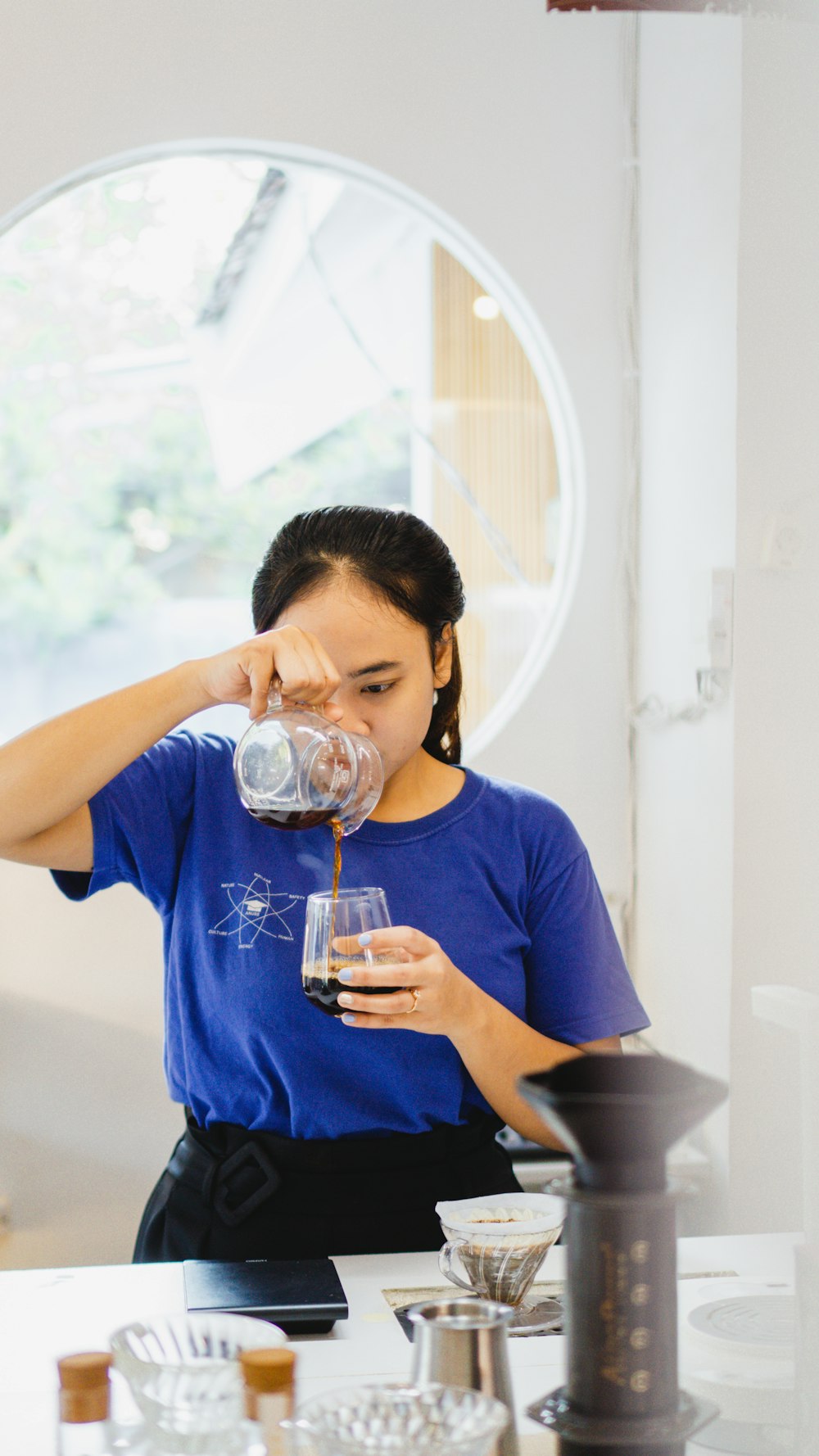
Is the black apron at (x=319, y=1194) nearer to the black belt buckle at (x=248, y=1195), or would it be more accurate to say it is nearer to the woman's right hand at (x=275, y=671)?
the black belt buckle at (x=248, y=1195)

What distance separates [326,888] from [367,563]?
37 centimetres

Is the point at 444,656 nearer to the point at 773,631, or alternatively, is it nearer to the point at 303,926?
the point at 303,926

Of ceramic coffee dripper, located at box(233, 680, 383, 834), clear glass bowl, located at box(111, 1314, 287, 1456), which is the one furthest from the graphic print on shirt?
clear glass bowl, located at box(111, 1314, 287, 1456)

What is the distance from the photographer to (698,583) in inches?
87.1

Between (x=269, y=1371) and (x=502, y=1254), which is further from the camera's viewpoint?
(x=502, y=1254)

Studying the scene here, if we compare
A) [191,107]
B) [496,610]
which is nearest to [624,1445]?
[191,107]

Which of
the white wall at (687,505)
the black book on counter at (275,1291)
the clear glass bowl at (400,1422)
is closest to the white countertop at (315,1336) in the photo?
the black book on counter at (275,1291)

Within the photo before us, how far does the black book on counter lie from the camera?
1.16 metres

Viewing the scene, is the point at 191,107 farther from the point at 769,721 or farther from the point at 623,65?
the point at 769,721

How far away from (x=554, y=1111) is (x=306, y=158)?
6.57ft

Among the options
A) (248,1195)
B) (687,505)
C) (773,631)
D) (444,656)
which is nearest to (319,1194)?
(248,1195)

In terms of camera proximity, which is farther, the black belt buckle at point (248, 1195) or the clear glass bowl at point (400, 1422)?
the black belt buckle at point (248, 1195)

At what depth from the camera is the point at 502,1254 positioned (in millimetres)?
1168

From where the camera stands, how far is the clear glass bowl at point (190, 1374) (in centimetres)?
80
